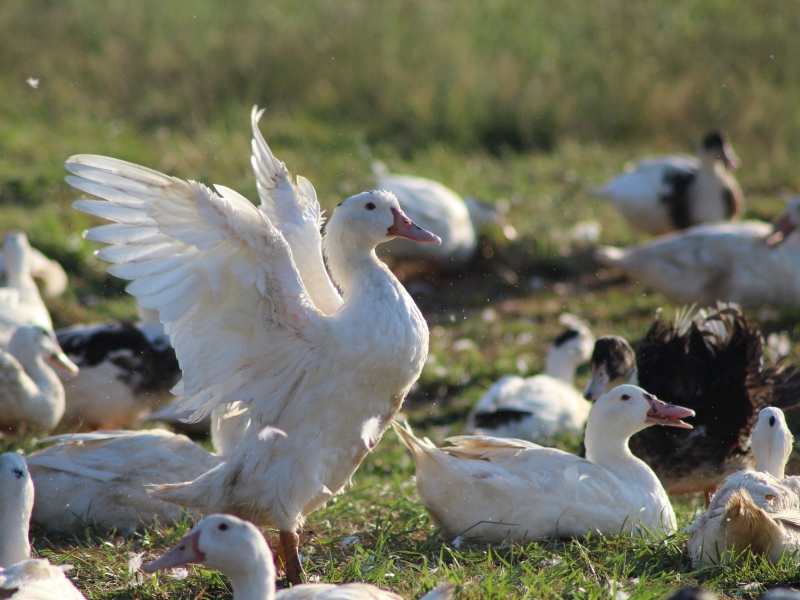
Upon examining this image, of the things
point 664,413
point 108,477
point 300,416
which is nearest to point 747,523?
point 664,413

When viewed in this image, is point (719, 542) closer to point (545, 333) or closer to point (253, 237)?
point (253, 237)

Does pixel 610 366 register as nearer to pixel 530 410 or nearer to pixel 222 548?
pixel 530 410

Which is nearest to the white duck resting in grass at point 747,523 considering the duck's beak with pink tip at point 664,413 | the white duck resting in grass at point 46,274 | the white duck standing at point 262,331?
the duck's beak with pink tip at point 664,413

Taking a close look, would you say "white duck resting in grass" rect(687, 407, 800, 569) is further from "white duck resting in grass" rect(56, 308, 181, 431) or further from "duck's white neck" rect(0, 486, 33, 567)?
"white duck resting in grass" rect(56, 308, 181, 431)

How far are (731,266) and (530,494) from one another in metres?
4.42

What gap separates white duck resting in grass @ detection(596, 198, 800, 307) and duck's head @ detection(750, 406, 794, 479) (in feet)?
11.8

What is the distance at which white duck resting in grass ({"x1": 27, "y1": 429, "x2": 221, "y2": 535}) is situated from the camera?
14.2 ft

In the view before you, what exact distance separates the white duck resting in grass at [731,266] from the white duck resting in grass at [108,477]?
15.3ft

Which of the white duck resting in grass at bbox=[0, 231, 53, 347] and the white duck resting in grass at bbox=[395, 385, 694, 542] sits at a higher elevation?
the white duck resting in grass at bbox=[0, 231, 53, 347]

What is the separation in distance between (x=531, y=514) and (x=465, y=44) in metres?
9.47

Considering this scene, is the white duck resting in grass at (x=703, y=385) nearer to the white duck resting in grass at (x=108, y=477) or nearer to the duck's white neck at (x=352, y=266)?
the duck's white neck at (x=352, y=266)

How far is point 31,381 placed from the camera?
17.5 feet

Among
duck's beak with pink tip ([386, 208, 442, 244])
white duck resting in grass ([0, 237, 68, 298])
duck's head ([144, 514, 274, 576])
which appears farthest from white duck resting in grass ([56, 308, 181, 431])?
duck's head ([144, 514, 274, 576])

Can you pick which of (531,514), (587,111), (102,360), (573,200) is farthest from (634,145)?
(531,514)
